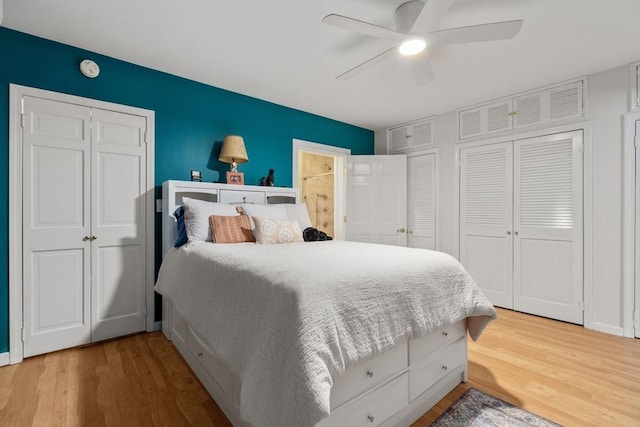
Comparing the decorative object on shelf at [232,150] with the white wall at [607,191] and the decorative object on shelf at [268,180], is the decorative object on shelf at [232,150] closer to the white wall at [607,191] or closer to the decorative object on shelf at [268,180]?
the decorative object on shelf at [268,180]

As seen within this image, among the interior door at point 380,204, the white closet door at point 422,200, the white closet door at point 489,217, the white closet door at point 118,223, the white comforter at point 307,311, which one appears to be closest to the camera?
the white comforter at point 307,311

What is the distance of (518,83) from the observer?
10.3 feet

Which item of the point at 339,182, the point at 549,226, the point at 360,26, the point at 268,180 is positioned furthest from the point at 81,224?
the point at 549,226

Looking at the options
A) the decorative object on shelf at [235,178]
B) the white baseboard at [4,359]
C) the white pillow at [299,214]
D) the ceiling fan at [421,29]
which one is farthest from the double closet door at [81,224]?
the ceiling fan at [421,29]

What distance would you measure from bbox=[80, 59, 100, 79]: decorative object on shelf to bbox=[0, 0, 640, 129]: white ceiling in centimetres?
12

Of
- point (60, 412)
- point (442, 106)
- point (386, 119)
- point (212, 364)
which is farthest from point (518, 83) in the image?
point (60, 412)

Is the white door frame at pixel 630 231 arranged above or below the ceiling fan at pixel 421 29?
below

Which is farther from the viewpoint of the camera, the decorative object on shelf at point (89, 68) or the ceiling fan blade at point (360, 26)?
the decorative object on shelf at point (89, 68)

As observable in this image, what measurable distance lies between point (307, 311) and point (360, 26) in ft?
5.39

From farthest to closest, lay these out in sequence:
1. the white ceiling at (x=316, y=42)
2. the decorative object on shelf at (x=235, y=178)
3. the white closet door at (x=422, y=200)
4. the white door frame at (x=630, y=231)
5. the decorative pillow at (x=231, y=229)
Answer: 1. the white closet door at (x=422, y=200)
2. the decorative object on shelf at (x=235, y=178)
3. the white door frame at (x=630, y=231)
4. the decorative pillow at (x=231, y=229)
5. the white ceiling at (x=316, y=42)

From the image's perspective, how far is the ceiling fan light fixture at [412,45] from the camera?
77.4 inches

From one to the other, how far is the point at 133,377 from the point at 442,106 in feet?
13.7

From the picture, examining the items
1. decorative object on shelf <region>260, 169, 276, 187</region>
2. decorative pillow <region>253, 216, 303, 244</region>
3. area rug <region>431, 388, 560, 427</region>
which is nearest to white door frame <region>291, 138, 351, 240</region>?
decorative object on shelf <region>260, 169, 276, 187</region>

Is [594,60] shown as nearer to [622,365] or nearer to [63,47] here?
[622,365]
